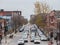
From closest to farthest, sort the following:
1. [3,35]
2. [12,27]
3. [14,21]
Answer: [3,35] → [12,27] → [14,21]

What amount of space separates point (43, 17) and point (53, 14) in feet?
23.0

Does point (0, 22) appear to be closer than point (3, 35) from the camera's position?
No

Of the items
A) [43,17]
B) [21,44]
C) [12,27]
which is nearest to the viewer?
[21,44]

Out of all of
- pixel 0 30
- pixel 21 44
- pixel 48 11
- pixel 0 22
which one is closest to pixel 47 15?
pixel 48 11

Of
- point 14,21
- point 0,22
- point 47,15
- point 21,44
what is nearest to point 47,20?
point 47,15

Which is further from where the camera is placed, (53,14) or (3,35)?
(53,14)

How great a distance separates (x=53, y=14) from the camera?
8525 cm

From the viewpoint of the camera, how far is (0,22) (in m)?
89.1

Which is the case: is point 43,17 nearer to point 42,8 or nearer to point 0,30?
point 42,8

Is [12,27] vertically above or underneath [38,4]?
underneath

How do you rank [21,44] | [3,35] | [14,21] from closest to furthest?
[21,44]
[3,35]
[14,21]

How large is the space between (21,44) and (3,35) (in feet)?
80.5

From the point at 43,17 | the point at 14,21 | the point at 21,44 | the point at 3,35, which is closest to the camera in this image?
the point at 21,44

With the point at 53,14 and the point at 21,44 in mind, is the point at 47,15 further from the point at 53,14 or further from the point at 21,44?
the point at 21,44
